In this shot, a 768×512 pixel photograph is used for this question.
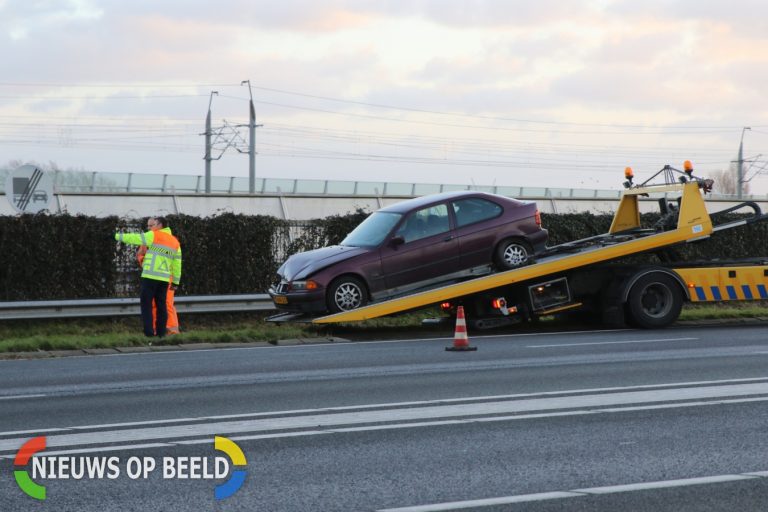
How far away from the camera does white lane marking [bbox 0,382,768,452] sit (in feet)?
26.2

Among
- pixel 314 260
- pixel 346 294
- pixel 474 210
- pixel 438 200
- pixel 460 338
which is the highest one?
pixel 438 200

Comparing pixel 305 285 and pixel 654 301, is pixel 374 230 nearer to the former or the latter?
pixel 305 285

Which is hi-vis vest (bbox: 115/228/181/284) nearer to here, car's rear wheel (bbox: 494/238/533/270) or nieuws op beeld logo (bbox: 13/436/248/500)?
car's rear wheel (bbox: 494/238/533/270)

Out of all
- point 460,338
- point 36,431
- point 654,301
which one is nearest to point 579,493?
point 36,431

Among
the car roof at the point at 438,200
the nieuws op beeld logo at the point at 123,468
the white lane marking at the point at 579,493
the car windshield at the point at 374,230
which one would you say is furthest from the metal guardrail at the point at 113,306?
the white lane marking at the point at 579,493

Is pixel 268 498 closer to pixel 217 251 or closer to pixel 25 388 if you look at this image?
pixel 25 388

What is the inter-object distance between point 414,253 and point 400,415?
862 cm

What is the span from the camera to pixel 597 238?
1933 cm

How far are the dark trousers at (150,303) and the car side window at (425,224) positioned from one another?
357 centimetres

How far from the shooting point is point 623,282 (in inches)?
706

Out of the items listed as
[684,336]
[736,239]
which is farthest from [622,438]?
[736,239]

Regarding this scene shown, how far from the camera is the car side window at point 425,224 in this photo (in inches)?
691

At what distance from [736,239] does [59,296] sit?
14.4 m

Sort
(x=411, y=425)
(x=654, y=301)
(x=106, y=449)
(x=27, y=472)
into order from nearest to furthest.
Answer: (x=27, y=472) < (x=106, y=449) < (x=411, y=425) < (x=654, y=301)
